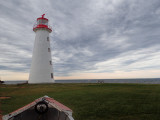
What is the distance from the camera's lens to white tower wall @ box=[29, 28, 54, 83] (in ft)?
110

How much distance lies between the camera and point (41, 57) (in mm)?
34250

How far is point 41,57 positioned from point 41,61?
1.03 m

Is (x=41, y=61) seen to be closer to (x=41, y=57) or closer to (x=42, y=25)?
(x=41, y=57)

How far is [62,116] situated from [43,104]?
5.84ft

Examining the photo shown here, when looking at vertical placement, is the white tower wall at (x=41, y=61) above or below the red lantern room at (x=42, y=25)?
below

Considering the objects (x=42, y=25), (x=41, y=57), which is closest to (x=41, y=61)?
(x=41, y=57)

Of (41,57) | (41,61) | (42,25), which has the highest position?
(42,25)

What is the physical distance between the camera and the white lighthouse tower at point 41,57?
33.7m

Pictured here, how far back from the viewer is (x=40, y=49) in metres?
34.7

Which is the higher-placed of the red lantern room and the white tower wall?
the red lantern room

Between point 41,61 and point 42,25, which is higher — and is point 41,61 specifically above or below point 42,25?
below

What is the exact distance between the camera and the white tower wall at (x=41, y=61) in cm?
3366

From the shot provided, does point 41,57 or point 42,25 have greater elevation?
point 42,25

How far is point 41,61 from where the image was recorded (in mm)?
34094
